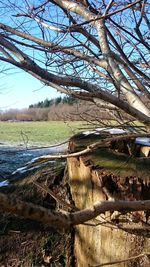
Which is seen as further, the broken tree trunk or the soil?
the soil

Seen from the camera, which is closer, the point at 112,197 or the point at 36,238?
the point at 112,197

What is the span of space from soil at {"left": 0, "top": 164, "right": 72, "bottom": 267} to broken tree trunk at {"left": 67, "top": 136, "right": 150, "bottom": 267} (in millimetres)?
711

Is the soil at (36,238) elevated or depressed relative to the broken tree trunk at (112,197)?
depressed

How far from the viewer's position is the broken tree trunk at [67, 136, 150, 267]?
221 centimetres

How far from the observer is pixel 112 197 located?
220cm

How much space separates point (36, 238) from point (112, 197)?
175 cm

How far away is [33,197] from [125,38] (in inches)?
82.9

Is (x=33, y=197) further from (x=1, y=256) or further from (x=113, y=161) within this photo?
(x=113, y=161)

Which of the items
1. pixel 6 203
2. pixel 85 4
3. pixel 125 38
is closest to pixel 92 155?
pixel 6 203

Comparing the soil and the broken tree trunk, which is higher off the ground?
the broken tree trunk

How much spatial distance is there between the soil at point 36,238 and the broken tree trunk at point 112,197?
71 centimetres

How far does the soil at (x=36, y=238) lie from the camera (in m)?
3.44

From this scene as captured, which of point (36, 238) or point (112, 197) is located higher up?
point (112, 197)

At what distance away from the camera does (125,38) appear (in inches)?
167
